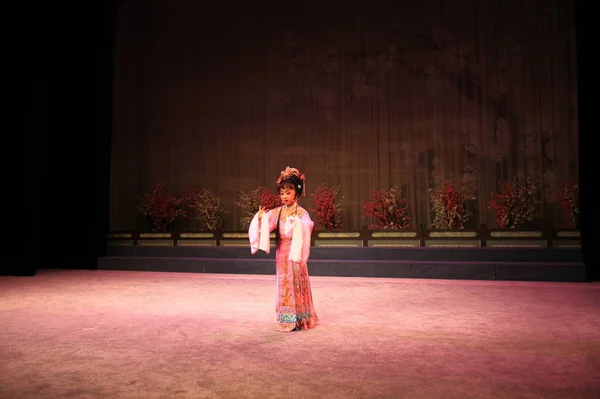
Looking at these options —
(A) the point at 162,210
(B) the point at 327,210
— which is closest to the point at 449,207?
(B) the point at 327,210

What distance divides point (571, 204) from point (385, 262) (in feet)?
9.86

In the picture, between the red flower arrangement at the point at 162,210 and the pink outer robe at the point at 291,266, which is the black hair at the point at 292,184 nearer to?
the pink outer robe at the point at 291,266

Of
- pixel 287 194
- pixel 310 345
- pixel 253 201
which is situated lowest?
pixel 310 345

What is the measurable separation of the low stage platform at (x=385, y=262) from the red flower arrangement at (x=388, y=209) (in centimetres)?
103

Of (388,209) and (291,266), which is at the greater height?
(388,209)

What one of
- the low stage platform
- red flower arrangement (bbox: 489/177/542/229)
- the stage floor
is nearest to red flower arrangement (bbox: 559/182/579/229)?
red flower arrangement (bbox: 489/177/542/229)

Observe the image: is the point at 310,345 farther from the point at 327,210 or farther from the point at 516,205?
the point at 516,205

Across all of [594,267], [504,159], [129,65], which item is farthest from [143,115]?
[594,267]

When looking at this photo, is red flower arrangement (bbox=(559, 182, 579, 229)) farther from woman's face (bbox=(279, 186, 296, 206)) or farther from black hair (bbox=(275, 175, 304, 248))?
woman's face (bbox=(279, 186, 296, 206))

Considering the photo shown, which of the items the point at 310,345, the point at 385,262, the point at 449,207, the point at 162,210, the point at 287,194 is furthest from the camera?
the point at 162,210

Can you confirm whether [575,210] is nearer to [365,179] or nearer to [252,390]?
[365,179]

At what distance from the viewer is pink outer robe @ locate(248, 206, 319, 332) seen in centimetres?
418

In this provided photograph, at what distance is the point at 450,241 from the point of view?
859 centimetres

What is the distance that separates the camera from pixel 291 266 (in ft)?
14.2
